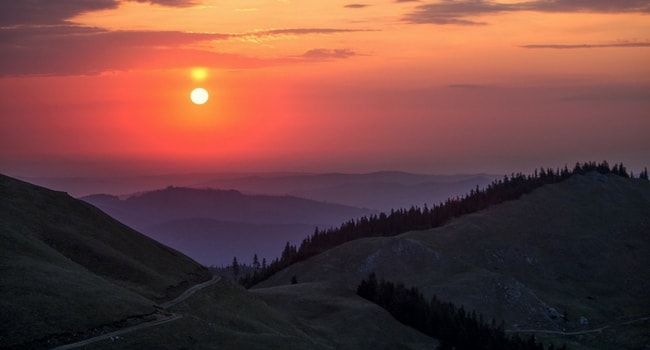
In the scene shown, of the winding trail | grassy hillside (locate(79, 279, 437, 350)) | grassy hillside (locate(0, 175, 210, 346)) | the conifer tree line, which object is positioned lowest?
the conifer tree line

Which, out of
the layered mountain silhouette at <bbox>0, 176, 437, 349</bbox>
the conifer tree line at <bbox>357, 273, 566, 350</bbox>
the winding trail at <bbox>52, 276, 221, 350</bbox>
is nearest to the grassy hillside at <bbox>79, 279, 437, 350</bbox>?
the layered mountain silhouette at <bbox>0, 176, 437, 349</bbox>

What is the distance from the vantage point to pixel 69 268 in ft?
345

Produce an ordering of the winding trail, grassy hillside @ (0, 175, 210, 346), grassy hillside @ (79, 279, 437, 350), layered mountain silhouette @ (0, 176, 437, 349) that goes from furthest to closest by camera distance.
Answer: grassy hillside @ (79, 279, 437, 350) → layered mountain silhouette @ (0, 176, 437, 349) → grassy hillside @ (0, 175, 210, 346) → the winding trail

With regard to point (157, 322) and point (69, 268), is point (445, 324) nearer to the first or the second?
point (157, 322)

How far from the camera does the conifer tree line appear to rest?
15650 cm

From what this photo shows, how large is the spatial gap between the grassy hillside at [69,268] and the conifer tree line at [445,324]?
43.7 m

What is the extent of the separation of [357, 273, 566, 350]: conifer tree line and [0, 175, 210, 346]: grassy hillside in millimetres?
43663

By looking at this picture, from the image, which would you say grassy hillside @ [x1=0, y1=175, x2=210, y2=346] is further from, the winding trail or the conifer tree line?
the conifer tree line

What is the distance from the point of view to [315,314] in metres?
160

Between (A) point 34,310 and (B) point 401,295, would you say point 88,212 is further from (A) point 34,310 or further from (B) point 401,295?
(B) point 401,295

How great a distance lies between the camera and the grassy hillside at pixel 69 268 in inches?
3406

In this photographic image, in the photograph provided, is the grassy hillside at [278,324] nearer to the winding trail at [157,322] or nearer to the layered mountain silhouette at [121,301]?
the layered mountain silhouette at [121,301]

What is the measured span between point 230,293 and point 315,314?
105 feet

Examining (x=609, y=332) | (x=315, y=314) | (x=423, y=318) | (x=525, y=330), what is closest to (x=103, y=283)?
(x=315, y=314)
